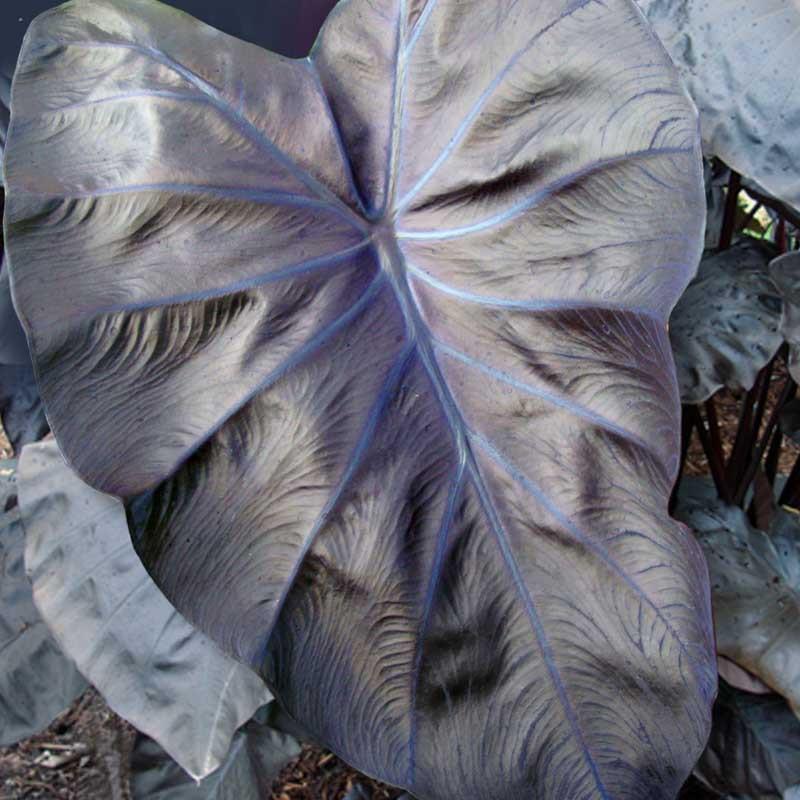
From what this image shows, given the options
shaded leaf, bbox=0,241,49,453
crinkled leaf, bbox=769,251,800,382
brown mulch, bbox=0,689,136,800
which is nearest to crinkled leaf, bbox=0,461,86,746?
shaded leaf, bbox=0,241,49,453

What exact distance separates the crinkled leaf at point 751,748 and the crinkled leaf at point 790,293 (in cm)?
51

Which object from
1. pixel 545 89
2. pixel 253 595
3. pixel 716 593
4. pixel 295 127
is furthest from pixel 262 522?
pixel 716 593

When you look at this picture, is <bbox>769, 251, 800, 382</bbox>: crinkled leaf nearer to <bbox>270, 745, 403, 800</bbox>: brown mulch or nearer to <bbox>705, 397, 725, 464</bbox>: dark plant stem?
<bbox>705, 397, 725, 464</bbox>: dark plant stem

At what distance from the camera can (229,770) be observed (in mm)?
1353

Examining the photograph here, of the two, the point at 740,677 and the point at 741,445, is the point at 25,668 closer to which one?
the point at 740,677

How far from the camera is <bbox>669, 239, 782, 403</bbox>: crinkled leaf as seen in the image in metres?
1.22

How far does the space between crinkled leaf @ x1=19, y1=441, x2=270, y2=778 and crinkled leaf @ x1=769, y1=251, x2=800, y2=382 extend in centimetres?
75

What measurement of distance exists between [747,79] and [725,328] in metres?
0.32

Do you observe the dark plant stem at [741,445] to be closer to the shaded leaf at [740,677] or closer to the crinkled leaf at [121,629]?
the shaded leaf at [740,677]

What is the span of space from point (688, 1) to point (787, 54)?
0.51ft

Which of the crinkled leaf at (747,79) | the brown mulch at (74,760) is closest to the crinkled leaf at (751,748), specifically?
the crinkled leaf at (747,79)

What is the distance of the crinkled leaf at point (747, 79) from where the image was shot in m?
1.08

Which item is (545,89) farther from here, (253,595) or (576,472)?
(253,595)

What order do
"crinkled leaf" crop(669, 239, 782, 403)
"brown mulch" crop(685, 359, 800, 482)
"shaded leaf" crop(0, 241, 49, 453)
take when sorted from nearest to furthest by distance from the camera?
1. "crinkled leaf" crop(669, 239, 782, 403)
2. "shaded leaf" crop(0, 241, 49, 453)
3. "brown mulch" crop(685, 359, 800, 482)
